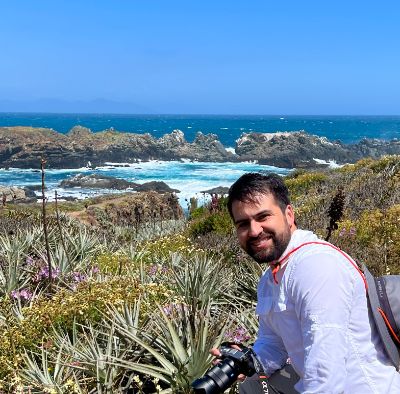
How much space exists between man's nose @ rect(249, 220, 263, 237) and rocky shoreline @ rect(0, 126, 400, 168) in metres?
55.0

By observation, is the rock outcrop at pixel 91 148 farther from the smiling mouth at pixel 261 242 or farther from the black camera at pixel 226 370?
the smiling mouth at pixel 261 242

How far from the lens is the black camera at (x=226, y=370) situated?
2.33m

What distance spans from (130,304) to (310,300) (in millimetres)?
3279

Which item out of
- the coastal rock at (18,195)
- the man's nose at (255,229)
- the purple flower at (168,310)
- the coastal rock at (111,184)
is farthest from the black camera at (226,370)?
the coastal rock at (111,184)

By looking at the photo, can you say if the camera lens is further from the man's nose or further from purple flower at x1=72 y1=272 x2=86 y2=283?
purple flower at x1=72 y1=272 x2=86 y2=283

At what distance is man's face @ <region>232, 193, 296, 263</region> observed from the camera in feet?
7.36

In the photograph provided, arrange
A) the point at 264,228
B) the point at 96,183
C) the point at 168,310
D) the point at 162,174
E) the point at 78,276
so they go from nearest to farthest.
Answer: the point at 264,228, the point at 168,310, the point at 78,276, the point at 96,183, the point at 162,174

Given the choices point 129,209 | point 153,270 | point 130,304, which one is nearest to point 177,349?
point 130,304

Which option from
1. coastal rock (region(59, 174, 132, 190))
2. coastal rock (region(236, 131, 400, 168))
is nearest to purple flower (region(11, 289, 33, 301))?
coastal rock (region(59, 174, 132, 190))

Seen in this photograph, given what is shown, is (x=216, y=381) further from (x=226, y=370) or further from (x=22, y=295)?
(x=22, y=295)

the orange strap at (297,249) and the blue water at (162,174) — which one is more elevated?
the orange strap at (297,249)

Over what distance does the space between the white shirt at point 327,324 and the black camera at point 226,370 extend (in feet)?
0.99

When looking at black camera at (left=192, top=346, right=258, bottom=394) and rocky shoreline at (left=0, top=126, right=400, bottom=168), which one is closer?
black camera at (left=192, top=346, right=258, bottom=394)

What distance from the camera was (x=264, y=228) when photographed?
225 centimetres
